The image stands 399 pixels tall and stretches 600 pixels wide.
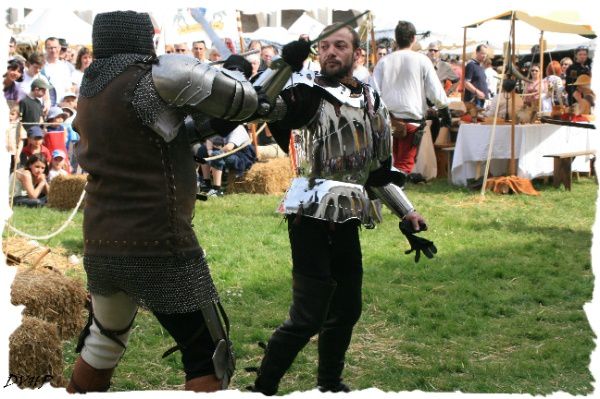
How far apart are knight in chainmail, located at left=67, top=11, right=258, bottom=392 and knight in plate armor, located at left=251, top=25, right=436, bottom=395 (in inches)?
20.2

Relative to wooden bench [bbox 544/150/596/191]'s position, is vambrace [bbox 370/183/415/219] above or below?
above

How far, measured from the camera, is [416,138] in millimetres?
8930

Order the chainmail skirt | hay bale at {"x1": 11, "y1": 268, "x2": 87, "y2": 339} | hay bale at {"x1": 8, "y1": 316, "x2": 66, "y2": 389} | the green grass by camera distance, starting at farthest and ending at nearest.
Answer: hay bale at {"x1": 11, "y1": 268, "x2": 87, "y2": 339}, the green grass, hay bale at {"x1": 8, "y1": 316, "x2": 66, "y2": 389}, the chainmail skirt

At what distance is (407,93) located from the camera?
29.8ft

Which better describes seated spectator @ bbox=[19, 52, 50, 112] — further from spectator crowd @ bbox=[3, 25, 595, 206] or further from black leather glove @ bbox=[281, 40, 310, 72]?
black leather glove @ bbox=[281, 40, 310, 72]

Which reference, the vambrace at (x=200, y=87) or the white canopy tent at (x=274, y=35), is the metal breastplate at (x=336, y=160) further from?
the white canopy tent at (x=274, y=35)

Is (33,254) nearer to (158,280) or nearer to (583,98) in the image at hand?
(158,280)

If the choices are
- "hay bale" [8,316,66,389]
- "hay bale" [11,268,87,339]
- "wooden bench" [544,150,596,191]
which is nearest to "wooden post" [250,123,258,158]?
"wooden bench" [544,150,596,191]

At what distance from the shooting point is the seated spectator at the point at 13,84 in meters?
9.97

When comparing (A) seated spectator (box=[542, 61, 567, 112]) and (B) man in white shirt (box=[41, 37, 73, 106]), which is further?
(A) seated spectator (box=[542, 61, 567, 112])

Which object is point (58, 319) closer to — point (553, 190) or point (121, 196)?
point (121, 196)

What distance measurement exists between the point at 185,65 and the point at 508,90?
339 inches

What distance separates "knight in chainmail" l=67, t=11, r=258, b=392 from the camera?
121 inches

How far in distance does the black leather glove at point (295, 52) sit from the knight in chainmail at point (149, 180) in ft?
0.95
